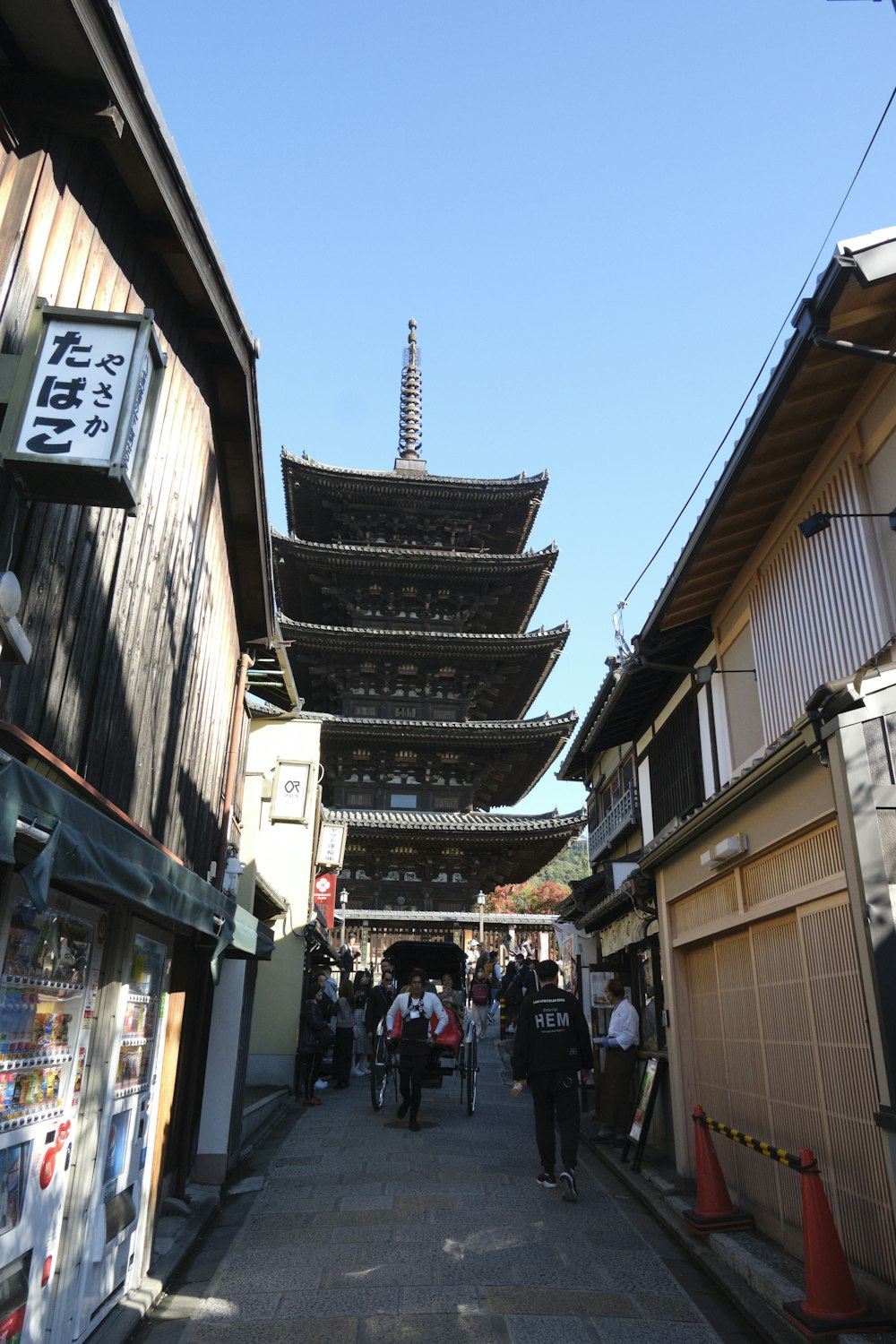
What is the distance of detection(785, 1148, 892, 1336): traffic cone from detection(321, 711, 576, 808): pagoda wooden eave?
2234cm

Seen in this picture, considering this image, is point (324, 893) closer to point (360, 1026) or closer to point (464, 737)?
point (360, 1026)

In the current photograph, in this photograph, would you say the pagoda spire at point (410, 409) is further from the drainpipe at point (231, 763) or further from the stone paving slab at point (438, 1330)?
the stone paving slab at point (438, 1330)

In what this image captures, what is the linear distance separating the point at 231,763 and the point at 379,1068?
5480 millimetres

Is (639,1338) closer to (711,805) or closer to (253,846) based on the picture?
(711,805)

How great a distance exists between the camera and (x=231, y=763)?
31.5ft

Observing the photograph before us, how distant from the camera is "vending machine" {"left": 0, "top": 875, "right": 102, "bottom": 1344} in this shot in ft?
12.4

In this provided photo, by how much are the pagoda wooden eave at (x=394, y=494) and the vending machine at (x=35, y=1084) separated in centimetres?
2637

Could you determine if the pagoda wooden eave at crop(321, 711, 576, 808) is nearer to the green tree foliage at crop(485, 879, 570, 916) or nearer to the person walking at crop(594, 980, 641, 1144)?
the person walking at crop(594, 980, 641, 1144)

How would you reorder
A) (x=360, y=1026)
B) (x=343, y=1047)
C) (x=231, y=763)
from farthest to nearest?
(x=360, y=1026) → (x=343, y=1047) → (x=231, y=763)

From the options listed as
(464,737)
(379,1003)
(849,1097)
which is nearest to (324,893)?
(379,1003)

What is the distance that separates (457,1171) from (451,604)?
23.1 meters

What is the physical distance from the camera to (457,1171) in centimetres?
885

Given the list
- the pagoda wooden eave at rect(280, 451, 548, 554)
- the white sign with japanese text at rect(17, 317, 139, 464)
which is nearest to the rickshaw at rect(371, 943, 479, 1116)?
the white sign with japanese text at rect(17, 317, 139, 464)

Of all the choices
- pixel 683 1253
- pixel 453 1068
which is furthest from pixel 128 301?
pixel 453 1068
